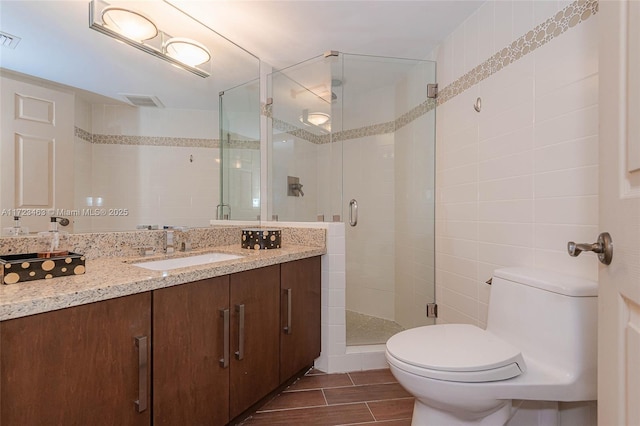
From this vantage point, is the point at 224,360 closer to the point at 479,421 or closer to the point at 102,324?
the point at 102,324

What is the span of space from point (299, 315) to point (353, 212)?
1.02m

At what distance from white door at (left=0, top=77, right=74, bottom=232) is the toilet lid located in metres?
1.51

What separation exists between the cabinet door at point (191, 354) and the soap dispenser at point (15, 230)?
0.65m

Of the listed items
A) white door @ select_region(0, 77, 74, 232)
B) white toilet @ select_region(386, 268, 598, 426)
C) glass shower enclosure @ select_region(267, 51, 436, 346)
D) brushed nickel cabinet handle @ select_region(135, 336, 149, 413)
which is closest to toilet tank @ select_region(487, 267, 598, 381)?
white toilet @ select_region(386, 268, 598, 426)

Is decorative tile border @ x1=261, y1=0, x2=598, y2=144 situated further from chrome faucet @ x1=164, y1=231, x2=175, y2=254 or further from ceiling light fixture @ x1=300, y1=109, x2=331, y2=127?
chrome faucet @ x1=164, y1=231, x2=175, y2=254

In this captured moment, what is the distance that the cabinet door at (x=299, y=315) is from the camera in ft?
5.43

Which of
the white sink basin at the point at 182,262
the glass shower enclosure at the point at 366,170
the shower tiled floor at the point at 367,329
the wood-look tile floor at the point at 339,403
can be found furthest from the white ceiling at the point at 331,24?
the wood-look tile floor at the point at 339,403

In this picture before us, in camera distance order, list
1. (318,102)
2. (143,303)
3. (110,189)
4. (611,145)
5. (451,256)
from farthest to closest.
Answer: (318,102), (451,256), (110,189), (143,303), (611,145)

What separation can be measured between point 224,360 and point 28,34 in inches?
60.5

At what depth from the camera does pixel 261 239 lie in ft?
6.26

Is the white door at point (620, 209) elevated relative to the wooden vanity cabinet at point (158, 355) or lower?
elevated

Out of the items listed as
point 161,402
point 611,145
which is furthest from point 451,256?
point 161,402

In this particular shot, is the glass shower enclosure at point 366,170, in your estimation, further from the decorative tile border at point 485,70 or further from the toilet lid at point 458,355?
the toilet lid at point 458,355

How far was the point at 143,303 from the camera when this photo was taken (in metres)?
1.00
